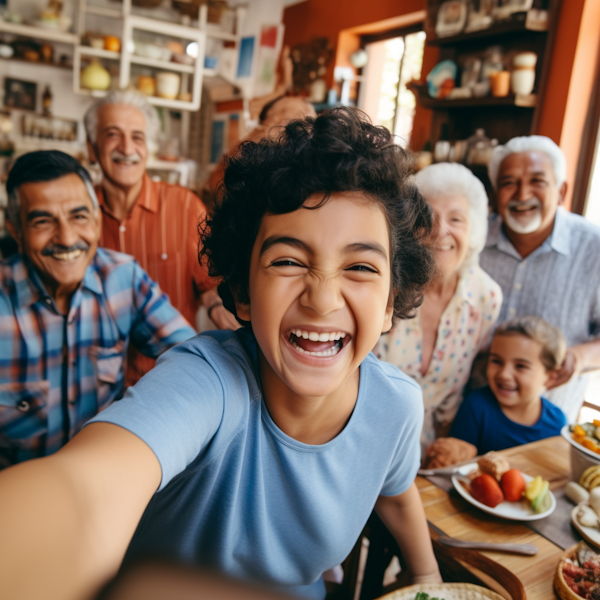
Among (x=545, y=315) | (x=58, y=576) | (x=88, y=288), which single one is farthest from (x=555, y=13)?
(x=58, y=576)

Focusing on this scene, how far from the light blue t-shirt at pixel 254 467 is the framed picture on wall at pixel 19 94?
16.7 feet

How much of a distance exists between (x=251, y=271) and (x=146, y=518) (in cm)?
53

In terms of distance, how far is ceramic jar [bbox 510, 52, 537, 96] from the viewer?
3.21m

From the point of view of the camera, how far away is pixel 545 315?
7.48ft

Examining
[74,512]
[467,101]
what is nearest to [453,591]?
[74,512]

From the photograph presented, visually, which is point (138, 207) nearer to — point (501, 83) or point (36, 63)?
point (501, 83)

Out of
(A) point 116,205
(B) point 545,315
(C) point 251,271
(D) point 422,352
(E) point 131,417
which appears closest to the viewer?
(E) point 131,417

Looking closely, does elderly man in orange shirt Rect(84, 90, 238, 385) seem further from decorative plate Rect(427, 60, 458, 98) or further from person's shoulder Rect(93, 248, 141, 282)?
decorative plate Rect(427, 60, 458, 98)

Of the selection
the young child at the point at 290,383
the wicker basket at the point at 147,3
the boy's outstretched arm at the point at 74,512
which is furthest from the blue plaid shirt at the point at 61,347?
the wicker basket at the point at 147,3

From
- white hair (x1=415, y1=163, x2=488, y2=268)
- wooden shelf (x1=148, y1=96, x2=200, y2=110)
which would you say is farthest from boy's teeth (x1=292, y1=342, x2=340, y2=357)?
wooden shelf (x1=148, y1=96, x2=200, y2=110)

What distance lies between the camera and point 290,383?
866 millimetres

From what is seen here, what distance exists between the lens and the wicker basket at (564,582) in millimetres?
979

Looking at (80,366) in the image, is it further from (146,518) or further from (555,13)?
(555,13)

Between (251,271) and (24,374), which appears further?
(24,374)
